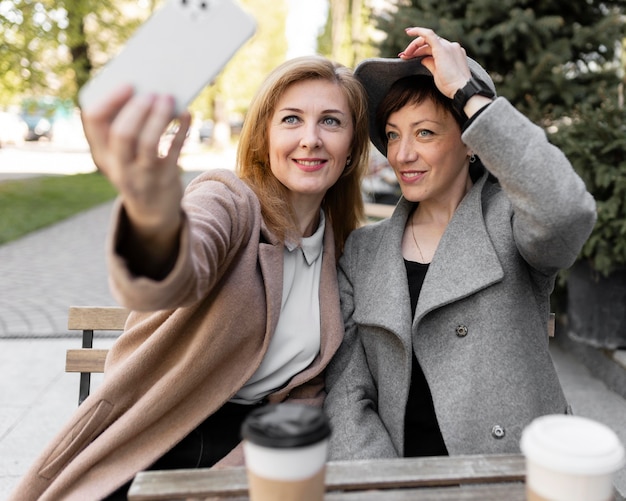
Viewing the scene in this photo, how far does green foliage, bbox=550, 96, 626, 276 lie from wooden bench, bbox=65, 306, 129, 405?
9.33 feet

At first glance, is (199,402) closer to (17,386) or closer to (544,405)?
(544,405)

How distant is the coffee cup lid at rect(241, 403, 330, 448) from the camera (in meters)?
1.04

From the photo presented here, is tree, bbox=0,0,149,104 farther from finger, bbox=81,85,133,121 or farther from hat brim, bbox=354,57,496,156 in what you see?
finger, bbox=81,85,133,121

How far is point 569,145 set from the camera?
14.1 ft

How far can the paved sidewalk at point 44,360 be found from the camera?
363 cm

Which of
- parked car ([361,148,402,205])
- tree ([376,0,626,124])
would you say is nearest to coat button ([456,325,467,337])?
tree ([376,0,626,124])

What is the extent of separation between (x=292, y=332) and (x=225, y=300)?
0.97 ft

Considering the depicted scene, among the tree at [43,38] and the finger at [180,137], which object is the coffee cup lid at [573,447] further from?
the tree at [43,38]

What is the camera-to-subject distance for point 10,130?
26.4 m

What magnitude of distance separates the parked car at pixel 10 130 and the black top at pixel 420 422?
26691 mm

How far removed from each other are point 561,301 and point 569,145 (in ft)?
4.02

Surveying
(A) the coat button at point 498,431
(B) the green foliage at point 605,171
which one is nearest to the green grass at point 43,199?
(B) the green foliage at point 605,171

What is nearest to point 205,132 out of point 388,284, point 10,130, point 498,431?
point 10,130

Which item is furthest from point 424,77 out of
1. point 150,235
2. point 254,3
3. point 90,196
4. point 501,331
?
point 254,3
